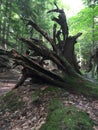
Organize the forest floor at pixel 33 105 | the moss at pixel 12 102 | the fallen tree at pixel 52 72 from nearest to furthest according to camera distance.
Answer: the forest floor at pixel 33 105 → the moss at pixel 12 102 → the fallen tree at pixel 52 72

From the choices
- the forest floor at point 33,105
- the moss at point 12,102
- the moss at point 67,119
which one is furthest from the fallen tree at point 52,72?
the moss at point 67,119

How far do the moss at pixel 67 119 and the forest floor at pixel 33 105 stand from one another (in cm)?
21

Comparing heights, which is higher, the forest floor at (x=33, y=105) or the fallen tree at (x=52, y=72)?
the fallen tree at (x=52, y=72)

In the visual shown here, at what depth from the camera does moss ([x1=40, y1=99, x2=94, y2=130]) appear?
653 cm

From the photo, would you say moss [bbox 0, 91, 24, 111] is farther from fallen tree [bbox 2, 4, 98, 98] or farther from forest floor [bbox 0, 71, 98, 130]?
fallen tree [bbox 2, 4, 98, 98]

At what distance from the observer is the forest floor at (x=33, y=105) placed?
7.47 metres

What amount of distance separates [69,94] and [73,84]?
611 millimetres

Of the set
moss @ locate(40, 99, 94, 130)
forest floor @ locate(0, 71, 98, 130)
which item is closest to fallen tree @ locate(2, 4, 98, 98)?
forest floor @ locate(0, 71, 98, 130)

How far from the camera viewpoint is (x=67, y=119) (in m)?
6.79

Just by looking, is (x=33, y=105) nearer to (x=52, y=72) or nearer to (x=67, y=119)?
(x=52, y=72)

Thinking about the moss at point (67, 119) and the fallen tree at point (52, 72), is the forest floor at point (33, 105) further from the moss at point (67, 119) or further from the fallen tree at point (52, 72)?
the fallen tree at point (52, 72)

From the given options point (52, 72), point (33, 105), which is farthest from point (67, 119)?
point (52, 72)

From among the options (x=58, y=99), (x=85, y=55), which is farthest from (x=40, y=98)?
(x=85, y=55)

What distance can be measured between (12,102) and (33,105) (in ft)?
3.78
